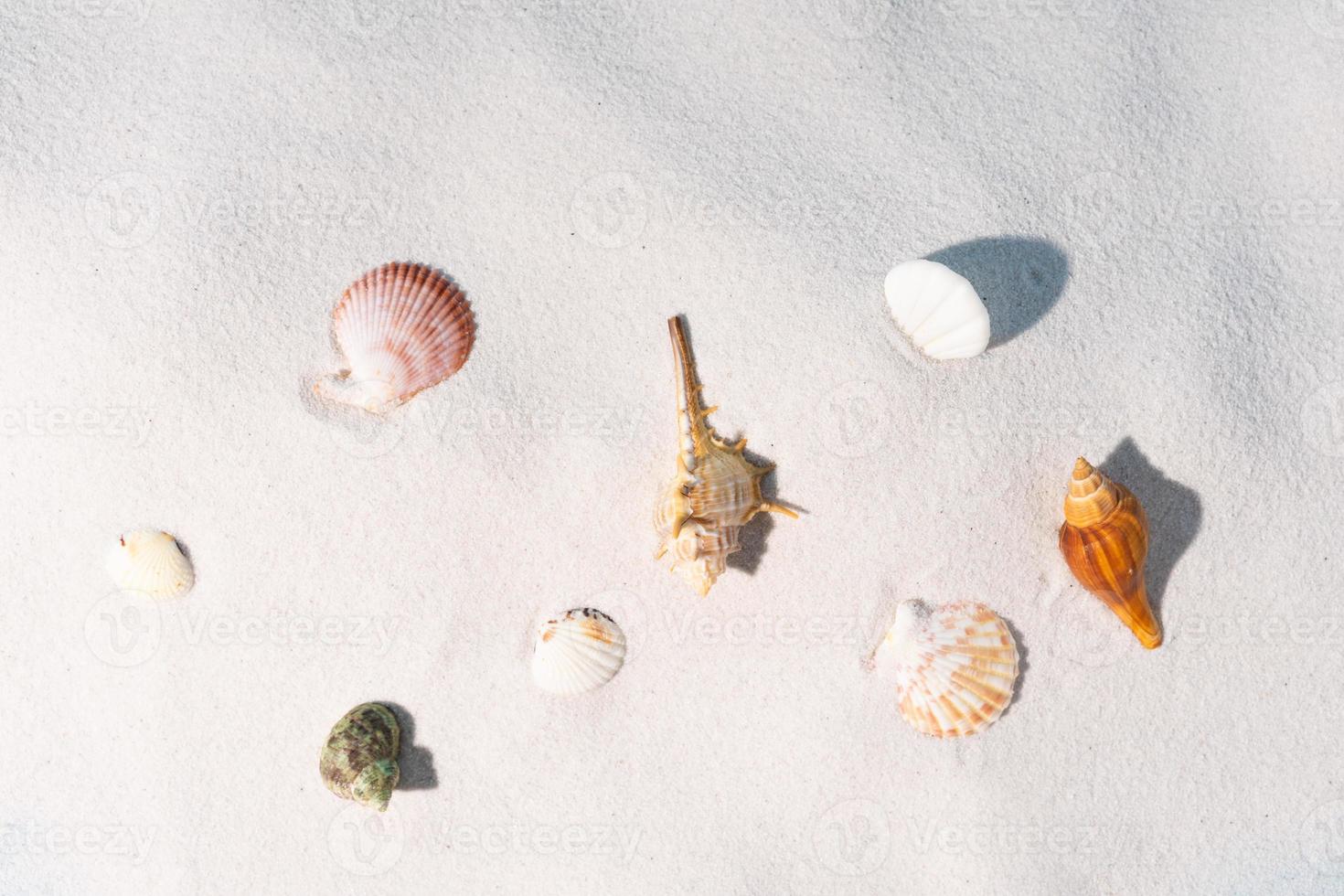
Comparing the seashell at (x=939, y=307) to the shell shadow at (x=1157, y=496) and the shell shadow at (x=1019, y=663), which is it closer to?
the shell shadow at (x=1157, y=496)

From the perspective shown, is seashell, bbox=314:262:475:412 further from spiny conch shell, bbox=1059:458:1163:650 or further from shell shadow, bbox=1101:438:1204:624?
shell shadow, bbox=1101:438:1204:624

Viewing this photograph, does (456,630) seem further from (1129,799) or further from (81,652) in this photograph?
(1129,799)

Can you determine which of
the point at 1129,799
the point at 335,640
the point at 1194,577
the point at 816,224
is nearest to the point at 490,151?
the point at 816,224

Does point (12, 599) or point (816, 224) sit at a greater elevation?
point (816, 224)

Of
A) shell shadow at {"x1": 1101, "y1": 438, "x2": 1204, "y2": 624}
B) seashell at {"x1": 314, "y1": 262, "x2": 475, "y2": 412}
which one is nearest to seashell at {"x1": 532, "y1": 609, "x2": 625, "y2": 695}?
seashell at {"x1": 314, "y1": 262, "x2": 475, "y2": 412}

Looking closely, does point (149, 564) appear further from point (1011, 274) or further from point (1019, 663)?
Answer: point (1011, 274)

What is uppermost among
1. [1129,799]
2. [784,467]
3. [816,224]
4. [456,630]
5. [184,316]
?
[184,316]

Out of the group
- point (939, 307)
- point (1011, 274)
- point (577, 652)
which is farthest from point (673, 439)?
point (1011, 274)
